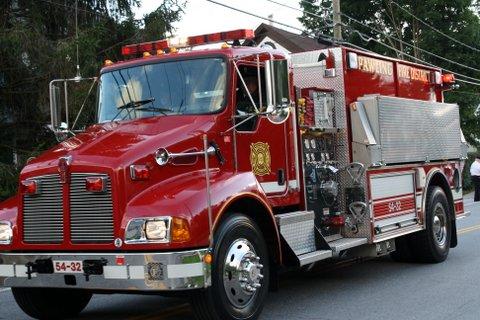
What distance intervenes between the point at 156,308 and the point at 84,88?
3758 millimetres

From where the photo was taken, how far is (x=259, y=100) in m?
6.80

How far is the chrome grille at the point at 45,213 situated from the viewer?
5992 millimetres

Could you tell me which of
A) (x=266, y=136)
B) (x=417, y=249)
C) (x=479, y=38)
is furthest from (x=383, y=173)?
(x=479, y=38)

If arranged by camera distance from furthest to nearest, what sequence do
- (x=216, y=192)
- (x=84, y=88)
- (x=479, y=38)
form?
(x=479, y=38), (x=84, y=88), (x=216, y=192)

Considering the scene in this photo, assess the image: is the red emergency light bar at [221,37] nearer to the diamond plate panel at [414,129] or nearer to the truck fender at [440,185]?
the diamond plate panel at [414,129]

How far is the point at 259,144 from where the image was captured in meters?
7.00

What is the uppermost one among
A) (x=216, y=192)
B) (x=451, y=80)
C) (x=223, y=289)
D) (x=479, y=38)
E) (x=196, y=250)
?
(x=479, y=38)

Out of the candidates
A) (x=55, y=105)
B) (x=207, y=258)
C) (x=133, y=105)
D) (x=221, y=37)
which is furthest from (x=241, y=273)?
(x=55, y=105)

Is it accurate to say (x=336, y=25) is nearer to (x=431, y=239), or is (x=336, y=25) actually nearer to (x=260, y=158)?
(x=431, y=239)

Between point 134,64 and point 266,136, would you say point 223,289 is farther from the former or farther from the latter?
point 134,64

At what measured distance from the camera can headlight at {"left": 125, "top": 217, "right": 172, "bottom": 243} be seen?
18.2ft

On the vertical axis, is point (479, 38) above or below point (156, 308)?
above

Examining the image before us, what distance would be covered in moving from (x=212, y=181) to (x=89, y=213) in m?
1.10

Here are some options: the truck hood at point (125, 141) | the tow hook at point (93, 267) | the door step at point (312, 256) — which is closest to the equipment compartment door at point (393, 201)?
the door step at point (312, 256)
